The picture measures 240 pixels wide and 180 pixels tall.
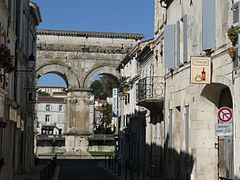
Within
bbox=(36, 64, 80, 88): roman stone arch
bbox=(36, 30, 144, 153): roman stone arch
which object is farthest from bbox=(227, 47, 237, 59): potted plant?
bbox=(36, 64, 80, 88): roman stone arch

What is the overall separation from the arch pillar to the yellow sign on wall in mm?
41932

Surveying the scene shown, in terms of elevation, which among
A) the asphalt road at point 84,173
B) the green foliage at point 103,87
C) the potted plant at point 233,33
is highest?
the green foliage at point 103,87

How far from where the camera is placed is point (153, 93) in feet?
82.5

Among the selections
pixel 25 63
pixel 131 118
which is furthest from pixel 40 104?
pixel 25 63

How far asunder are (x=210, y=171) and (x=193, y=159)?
70cm

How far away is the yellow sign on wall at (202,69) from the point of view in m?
15.9

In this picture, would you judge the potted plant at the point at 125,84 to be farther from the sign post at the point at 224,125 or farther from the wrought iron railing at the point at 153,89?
the sign post at the point at 224,125

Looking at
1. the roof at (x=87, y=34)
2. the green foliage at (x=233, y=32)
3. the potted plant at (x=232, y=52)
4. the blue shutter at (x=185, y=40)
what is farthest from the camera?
the roof at (x=87, y=34)

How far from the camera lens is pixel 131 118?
38.5 meters

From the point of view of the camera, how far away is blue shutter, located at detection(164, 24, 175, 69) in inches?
813

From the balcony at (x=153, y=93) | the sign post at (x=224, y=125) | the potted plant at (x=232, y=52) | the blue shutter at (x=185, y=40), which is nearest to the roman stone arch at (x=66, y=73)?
the balcony at (x=153, y=93)

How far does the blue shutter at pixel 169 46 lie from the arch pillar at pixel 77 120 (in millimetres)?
37071

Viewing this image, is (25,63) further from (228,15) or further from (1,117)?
(228,15)

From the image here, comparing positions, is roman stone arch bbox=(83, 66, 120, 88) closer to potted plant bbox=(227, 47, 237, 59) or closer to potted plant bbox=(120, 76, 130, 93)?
potted plant bbox=(120, 76, 130, 93)
